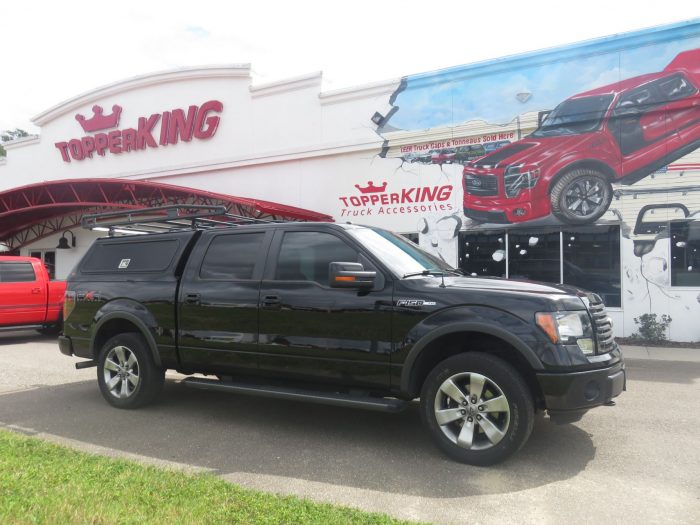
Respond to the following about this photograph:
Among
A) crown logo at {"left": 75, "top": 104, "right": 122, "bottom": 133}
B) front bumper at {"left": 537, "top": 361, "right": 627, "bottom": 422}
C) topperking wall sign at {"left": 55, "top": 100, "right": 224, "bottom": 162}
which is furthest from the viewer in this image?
crown logo at {"left": 75, "top": 104, "right": 122, "bottom": 133}

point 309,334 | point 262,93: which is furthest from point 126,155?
point 309,334

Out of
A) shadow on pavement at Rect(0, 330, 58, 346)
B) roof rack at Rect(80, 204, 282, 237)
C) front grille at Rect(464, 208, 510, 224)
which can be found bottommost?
shadow on pavement at Rect(0, 330, 58, 346)

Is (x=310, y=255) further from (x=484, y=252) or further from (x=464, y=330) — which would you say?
(x=484, y=252)

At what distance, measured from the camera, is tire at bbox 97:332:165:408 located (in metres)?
5.82

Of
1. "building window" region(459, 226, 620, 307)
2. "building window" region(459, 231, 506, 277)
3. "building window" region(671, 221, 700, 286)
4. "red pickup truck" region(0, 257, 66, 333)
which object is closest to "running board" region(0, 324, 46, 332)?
"red pickup truck" region(0, 257, 66, 333)

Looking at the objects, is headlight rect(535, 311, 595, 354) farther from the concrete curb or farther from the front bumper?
the concrete curb

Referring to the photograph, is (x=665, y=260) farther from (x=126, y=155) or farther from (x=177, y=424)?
(x=126, y=155)

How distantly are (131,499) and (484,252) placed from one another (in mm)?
10847

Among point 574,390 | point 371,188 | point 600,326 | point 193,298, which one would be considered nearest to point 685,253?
point 371,188

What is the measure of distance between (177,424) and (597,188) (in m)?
10.1

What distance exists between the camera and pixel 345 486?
3855 mm

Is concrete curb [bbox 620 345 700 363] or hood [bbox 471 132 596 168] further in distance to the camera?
hood [bbox 471 132 596 168]

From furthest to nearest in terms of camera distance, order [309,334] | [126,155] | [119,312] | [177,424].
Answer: [126,155] < [119,312] < [177,424] < [309,334]

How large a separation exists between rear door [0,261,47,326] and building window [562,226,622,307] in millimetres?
11501
